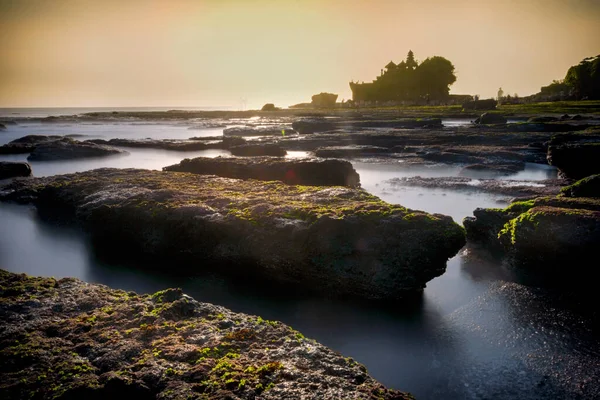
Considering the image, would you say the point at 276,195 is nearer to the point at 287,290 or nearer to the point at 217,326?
the point at 287,290

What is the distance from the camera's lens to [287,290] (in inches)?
399

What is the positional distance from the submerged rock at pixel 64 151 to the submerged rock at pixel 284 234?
2741cm

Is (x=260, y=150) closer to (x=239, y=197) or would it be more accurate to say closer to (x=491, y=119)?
(x=239, y=197)

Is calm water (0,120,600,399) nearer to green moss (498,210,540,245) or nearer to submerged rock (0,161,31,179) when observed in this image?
green moss (498,210,540,245)

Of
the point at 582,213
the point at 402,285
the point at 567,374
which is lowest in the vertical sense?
the point at 567,374

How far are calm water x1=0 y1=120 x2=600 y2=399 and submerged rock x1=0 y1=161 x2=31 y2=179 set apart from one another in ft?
53.0

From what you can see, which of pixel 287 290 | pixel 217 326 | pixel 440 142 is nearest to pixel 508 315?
pixel 287 290

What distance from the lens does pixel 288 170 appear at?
68.8 feet

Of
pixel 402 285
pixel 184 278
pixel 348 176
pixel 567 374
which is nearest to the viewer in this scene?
pixel 567 374

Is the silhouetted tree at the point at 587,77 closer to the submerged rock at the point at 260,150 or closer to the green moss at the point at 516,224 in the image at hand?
the submerged rock at the point at 260,150

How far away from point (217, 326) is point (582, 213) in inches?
403

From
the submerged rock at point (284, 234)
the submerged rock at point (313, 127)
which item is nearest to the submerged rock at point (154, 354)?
the submerged rock at point (284, 234)

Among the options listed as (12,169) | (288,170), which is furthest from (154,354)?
(12,169)

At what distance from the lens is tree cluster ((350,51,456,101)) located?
12206 cm
